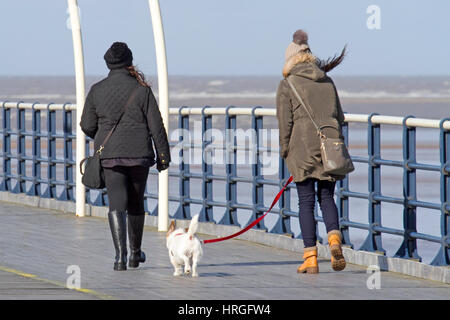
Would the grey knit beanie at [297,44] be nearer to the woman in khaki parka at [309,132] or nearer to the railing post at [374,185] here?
the woman in khaki parka at [309,132]

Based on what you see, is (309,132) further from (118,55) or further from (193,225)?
(118,55)

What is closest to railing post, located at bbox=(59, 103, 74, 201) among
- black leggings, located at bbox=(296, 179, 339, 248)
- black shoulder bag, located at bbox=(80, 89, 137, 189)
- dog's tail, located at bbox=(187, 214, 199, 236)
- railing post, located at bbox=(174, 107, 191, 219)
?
railing post, located at bbox=(174, 107, 191, 219)

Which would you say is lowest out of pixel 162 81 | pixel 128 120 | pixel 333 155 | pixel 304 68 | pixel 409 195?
pixel 409 195

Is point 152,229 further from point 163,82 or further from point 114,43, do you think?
point 114,43

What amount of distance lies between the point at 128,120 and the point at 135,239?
0.98m

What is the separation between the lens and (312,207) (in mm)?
9984

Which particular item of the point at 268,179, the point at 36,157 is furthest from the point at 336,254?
the point at 36,157

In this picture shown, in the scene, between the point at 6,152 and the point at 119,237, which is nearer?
the point at 119,237

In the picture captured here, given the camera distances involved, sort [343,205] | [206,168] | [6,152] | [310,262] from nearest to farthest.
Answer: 1. [310,262]
2. [343,205]
3. [206,168]
4. [6,152]

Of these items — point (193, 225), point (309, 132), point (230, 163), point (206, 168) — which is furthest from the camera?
point (206, 168)

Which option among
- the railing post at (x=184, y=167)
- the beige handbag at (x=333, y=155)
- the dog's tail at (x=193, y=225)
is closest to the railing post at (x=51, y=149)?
the railing post at (x=184, y=167)

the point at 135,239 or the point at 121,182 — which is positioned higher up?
the point at 121,182
